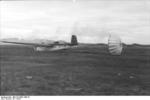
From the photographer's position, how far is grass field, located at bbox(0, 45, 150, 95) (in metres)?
5.45

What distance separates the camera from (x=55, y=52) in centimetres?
780

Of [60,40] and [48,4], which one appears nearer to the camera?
[48,4]

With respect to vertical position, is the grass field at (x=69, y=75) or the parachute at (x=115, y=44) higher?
the parachute at (x=115, y=44)

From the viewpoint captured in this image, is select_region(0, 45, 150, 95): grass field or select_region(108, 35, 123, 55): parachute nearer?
select_region(0, 45, 150, 95): grass field

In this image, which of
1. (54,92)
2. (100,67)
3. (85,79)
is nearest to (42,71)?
(54,92)

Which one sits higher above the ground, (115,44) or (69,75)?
(115,44)

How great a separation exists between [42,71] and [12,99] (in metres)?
1.51

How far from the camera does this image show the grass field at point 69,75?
545 centimetres

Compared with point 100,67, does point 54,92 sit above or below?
below

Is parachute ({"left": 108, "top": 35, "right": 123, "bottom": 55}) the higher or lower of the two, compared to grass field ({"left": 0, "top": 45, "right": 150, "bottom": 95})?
higher

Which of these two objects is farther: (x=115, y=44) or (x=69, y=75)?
(x=115, y=44)

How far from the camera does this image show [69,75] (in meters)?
6.08

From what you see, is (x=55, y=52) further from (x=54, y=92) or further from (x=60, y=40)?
(x=54, y=92)

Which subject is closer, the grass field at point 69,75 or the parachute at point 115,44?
the grass field at point 69,75
